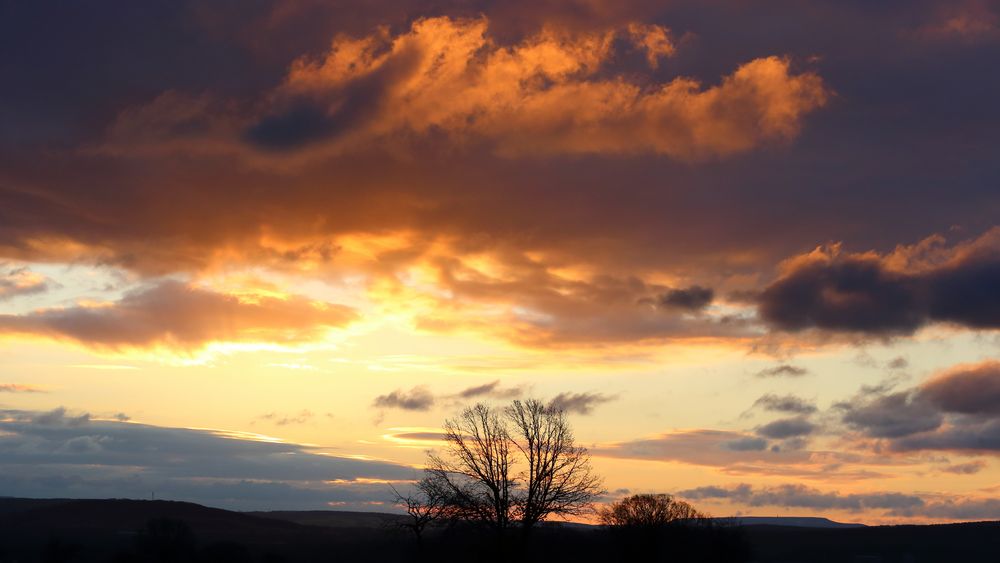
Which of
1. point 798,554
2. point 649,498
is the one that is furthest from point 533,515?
point 798,554

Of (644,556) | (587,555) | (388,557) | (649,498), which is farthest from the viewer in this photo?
(388,557)

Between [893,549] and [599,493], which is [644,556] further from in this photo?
[893,549]

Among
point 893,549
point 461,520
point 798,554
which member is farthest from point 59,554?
point 893,549

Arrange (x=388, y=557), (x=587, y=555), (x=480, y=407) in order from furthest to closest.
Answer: (x=388, y=557)
(x=587, y=555)
(x=480, y=407)

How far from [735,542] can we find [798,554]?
72.5 m

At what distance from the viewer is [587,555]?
104375mm

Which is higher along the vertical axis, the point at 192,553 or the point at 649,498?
the point at 649,498

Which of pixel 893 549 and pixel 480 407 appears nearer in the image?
pixel 480 407

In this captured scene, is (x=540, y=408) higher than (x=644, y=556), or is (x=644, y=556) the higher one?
(x=540, y=408)

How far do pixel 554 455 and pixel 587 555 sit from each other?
34.7 metres

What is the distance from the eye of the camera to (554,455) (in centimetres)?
7394

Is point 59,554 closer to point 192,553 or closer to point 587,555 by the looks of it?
point 192,553

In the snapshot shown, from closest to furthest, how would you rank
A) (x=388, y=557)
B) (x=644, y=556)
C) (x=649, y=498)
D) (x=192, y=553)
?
(x=644, y=556) < (x=649, y=498) < (x=192, y=553) < (x=388, y=557)

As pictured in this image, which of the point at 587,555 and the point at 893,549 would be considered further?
the point at 893,549
